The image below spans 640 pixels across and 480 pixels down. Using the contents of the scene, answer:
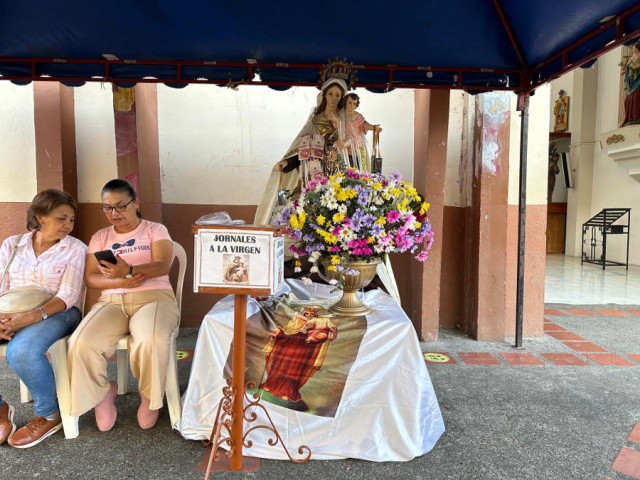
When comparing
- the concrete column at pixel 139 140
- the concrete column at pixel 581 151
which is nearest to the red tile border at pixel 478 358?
the concrete column at pixel 139 140

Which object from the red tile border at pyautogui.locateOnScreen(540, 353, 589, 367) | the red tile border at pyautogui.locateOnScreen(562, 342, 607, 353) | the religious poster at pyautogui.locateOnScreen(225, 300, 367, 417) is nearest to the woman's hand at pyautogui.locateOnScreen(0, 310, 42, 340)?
the religious poster at pyautogui.locateOnScreen(225, 300, 367, 417)

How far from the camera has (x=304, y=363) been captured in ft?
7.30

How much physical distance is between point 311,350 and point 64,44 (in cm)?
305

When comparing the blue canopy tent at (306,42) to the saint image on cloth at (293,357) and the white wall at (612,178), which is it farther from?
the white wall at (612,178)

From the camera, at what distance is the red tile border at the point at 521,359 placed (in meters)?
3.65

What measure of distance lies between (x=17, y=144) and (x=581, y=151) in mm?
12606

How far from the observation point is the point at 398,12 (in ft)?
10.3

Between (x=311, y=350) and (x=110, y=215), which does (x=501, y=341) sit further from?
(x=110, y=215)

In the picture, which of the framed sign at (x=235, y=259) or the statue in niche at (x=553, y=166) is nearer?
the framed sign at (x=235, y=259)

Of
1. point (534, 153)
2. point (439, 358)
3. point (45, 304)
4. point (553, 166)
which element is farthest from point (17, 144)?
point (553, 166)

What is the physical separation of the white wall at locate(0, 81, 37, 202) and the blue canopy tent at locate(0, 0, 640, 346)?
0.59 meters

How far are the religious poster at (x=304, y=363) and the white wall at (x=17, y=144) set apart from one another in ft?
10.6

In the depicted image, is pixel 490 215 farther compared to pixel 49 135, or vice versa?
pixel 490 215

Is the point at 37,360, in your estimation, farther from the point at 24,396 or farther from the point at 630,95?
the point at 630,95
